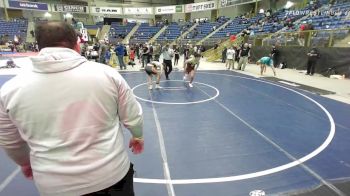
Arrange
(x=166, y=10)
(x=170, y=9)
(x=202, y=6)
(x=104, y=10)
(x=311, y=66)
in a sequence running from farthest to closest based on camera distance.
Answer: (x=104, y=10), (x=166, y=10), (x=170, y=9), (x=202, y=6), (x=311, y=66)

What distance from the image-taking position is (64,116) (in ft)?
5.02

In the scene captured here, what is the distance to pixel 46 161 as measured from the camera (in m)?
1.59

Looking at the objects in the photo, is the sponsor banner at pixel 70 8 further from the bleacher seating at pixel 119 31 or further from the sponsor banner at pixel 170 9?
the sponsor banner at pixel 170 9

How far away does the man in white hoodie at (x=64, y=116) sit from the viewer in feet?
4.92

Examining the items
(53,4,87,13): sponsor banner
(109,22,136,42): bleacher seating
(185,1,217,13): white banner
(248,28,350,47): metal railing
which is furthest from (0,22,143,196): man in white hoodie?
(53,4,87,13): sponsor banner

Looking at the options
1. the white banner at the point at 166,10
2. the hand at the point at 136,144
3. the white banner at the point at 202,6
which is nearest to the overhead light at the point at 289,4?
the white banner at the point at 202,6

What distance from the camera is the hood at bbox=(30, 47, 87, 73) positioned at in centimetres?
149

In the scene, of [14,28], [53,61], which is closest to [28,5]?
[14,28]

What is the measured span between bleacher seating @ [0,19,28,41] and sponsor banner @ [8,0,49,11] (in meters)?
1.93

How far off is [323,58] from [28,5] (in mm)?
38406

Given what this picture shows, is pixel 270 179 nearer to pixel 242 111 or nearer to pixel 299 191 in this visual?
pixel 299 191

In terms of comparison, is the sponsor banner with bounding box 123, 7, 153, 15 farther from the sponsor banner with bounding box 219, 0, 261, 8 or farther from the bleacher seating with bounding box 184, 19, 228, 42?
the sponsor banner with bounding box 219, 0, 261, 8

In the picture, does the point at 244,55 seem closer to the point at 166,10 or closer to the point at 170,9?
the point at 170,9

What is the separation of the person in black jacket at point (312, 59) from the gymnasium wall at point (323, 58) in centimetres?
33
